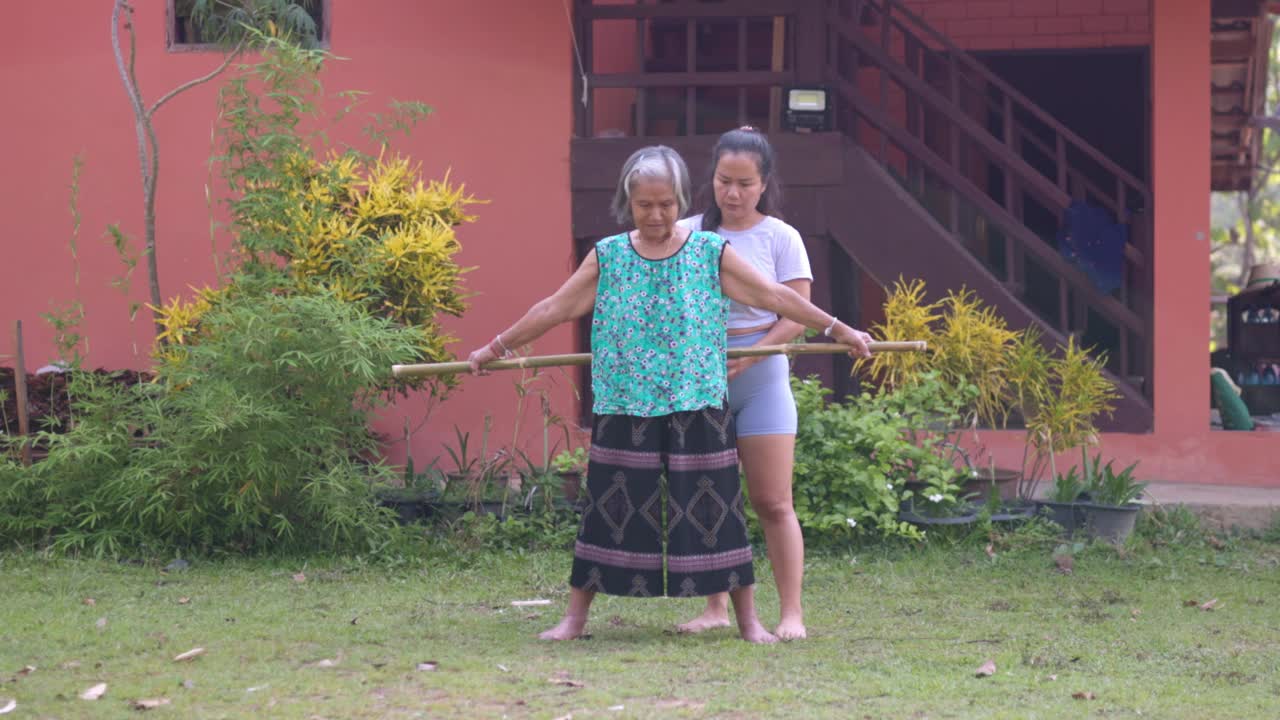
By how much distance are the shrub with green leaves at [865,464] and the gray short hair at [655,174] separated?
2.05 m

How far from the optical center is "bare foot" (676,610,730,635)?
4.41 m

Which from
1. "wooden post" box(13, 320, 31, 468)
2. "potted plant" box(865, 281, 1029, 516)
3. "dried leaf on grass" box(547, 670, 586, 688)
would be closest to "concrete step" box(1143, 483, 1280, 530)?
"potted plant" box(865, 281, 1029, 516)

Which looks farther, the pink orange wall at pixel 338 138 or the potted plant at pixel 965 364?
the pink orange wall at pixel 338 138

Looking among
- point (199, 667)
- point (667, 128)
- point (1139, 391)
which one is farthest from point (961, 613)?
point (667, 128)

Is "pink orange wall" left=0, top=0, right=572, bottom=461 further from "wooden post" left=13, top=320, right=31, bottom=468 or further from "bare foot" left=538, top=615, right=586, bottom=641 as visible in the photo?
"bare foot" left=538, top=615, right=586, bottom=641

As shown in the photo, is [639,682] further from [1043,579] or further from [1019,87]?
[1019,87]

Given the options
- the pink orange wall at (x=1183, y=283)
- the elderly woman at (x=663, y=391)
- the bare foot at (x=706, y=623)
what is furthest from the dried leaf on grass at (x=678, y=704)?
the pink orange wall at (x=1183, y=283)

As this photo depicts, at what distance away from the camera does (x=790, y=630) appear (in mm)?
4285

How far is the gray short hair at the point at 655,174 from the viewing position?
4016 mm

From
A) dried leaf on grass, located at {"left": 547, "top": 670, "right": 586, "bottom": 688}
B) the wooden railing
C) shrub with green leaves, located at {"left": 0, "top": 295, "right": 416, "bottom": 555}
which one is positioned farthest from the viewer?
the wooden railing

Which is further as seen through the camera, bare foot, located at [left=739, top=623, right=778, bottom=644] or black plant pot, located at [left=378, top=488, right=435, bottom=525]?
black plant pot, located at [left=378, top=488, right=435, bottom=525]

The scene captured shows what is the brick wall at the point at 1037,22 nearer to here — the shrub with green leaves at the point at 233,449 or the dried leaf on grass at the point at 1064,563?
the dried leaf on grass at the point at 1064,563

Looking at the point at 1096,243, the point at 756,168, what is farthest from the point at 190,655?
the point at 1096,243

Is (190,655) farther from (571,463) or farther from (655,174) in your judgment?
(571,463)
